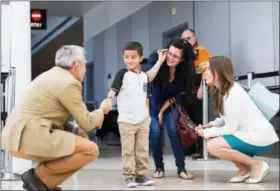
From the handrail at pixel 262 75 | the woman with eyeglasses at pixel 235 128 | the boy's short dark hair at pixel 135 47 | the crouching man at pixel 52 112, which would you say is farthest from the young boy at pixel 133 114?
the handrail at pixel 262 75

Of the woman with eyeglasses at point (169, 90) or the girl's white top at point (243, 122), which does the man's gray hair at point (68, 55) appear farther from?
the girl's white top at point (243, 122)

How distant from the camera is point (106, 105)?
4.47 ft

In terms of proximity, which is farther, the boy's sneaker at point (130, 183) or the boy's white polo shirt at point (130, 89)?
the boy's sneaker at point (130, 183)

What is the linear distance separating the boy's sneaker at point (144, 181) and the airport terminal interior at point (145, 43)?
20 mm

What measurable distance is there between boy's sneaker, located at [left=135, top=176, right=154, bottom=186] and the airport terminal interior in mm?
20

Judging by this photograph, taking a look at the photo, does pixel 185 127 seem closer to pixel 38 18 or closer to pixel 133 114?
pixel 133 114

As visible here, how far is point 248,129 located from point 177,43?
1.34ft

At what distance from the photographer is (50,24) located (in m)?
1.62

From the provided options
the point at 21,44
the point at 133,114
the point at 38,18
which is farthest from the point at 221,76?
the point at 21,44

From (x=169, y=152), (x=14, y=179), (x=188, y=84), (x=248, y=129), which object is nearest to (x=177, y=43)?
(x=188, y=84)

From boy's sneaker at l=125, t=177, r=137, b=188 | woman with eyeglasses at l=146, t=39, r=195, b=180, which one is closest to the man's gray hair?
woman with eyeglasses at l=146, t=39, r=195, b=180

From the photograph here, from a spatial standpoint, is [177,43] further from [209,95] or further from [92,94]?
[92,94]

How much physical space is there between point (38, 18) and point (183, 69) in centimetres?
72

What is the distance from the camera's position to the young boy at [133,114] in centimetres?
143
